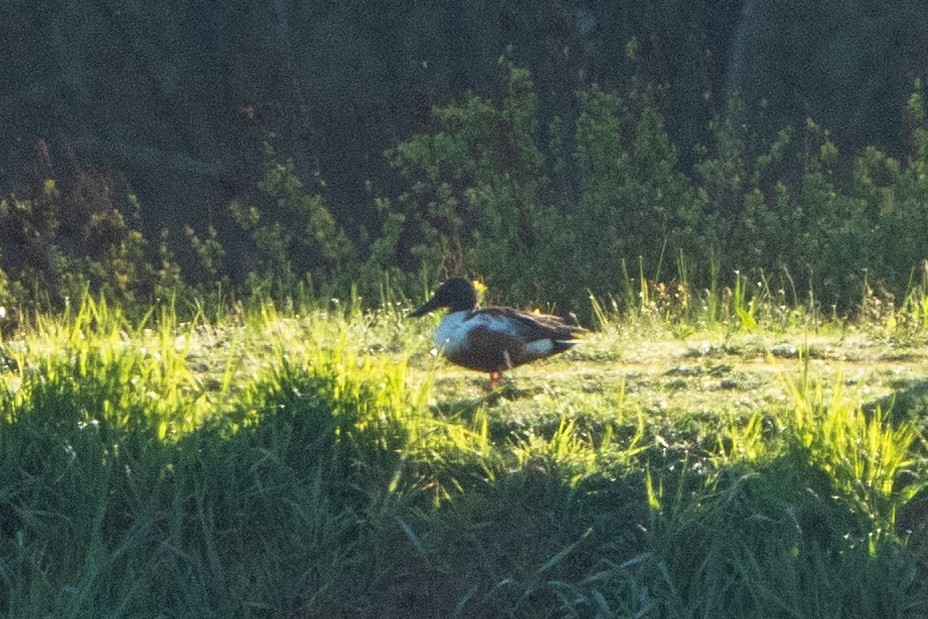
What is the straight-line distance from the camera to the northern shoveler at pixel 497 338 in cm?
623

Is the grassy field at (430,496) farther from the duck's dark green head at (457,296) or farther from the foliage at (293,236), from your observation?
the foliage at (293,236)

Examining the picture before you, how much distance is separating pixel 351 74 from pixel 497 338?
589 centimetres

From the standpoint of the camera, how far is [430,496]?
522 centimetres

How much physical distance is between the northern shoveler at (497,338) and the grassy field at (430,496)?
0.34 m

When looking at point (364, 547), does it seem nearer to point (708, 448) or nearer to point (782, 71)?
point (708, 448)

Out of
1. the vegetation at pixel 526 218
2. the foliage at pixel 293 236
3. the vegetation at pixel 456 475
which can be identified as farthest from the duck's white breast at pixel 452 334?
the foliage at pixel 293 236

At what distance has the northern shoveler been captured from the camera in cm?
623

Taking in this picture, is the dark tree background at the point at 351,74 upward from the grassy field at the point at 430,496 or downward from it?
upward

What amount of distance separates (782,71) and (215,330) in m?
5.35

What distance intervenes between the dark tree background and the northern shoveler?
201 inches

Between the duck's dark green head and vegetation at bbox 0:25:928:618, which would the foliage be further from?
the duck's dark green head

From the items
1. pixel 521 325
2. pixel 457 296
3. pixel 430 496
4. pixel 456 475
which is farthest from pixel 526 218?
pixel 430 496

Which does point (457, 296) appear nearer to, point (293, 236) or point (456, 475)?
point (456, 475)

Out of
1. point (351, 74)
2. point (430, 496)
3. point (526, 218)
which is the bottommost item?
point (430, 496)
